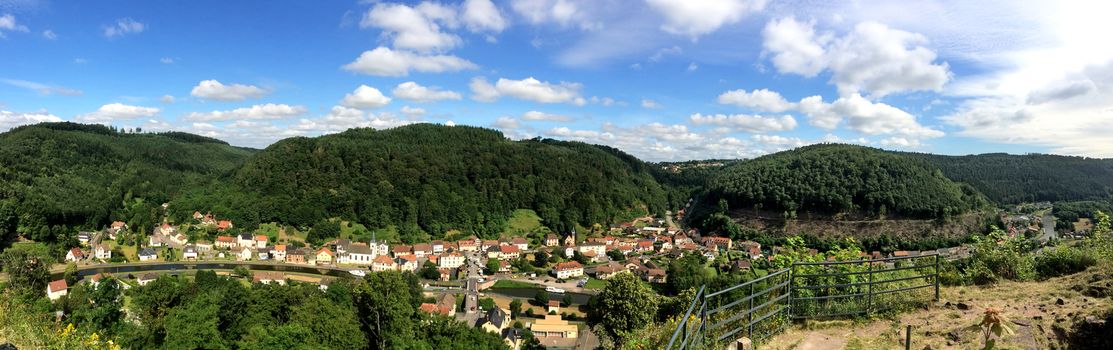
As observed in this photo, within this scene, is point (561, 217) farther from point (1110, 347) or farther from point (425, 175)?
point (1110, 347)

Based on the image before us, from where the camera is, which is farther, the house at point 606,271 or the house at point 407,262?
the house at point 407,262

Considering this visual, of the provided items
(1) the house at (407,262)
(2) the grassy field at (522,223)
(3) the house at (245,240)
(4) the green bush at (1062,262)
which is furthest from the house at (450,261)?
(4) the green bush at (1062,262)

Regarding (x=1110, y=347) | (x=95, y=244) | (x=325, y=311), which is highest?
(x=1110, y=347)

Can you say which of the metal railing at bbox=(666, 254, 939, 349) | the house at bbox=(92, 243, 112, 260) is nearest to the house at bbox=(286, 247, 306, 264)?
the house at bbox=(92, 243, 112, 260)

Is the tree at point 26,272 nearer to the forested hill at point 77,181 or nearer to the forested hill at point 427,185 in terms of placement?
the forested hill at point 427,185

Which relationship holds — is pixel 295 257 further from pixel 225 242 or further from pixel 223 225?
pixel 223 225

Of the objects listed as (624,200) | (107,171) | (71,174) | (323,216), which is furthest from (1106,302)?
(107,171)
